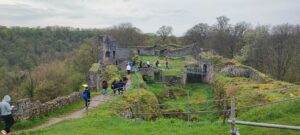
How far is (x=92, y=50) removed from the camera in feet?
224

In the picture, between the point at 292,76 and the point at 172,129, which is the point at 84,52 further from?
the point at 172,129

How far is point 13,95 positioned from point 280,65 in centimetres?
3883

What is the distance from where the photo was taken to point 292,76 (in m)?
43.0

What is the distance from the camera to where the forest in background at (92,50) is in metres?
46.2

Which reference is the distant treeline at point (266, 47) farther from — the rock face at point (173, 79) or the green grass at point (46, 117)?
the green grass at point (46, 117)

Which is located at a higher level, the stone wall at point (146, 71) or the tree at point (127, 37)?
the tree at point (127, 37)

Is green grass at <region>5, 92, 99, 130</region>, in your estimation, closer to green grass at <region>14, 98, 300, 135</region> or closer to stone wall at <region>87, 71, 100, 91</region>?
green grass at <region>14, 98, 300, 135</region>

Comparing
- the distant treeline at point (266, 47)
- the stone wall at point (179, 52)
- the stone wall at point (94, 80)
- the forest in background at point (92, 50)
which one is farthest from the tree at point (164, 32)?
the stone wall at point (94, 80)

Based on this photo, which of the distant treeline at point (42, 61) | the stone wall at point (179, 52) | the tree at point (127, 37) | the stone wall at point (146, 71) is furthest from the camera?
the tree at point (127, 37)

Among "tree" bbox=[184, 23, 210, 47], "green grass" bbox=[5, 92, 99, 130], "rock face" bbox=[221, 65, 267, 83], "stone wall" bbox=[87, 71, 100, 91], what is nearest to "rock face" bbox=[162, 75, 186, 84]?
"rock face" bbox=[221, 65, 267, 83]

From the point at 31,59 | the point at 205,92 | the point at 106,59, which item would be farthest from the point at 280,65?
the point at 31,59

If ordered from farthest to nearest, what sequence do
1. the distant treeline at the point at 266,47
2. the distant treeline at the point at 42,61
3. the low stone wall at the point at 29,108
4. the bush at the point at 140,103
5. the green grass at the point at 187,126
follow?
the distant treeline at the point at 42,61 < the distant treeline at the point at 266,47 < the bush at the point at 140,103 < the low stone wall at the point at 29,108 < the green grass at the point at 187,126

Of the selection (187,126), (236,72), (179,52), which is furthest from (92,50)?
(187,126)

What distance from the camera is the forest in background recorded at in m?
46.2
